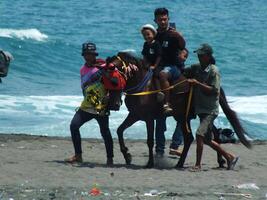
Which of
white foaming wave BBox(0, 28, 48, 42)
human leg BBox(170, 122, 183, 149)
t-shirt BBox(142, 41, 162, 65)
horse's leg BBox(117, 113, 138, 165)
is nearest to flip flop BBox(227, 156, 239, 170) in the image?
human leg BBox(170, 122, 183, 149)

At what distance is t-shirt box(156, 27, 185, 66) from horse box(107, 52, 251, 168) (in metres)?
0.29

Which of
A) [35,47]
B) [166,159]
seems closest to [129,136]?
[166,159]

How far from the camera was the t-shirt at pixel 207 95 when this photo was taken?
11.4m

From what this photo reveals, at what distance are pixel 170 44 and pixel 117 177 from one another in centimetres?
204

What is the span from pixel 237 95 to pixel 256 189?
45.7ft

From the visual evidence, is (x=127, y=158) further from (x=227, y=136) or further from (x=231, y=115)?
(x=227, y=136)

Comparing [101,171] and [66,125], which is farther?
[66,125]

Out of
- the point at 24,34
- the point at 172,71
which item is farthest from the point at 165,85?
the point at 24,34

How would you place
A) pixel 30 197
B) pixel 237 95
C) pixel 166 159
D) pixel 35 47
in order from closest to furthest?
1. pixel 30 197
2. pixel 166 159
3. pixel 237 95
4. pixel 35 47

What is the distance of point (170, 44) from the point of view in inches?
462

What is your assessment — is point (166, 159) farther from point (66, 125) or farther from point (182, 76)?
point (66, 125)

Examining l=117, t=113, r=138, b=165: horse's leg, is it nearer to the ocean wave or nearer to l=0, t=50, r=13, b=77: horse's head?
l=0, t=50, r=13, b=77: horse's head

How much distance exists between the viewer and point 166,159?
500 inches

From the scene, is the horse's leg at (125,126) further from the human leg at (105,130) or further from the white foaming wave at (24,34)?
the white foaming wave at (24,34)
